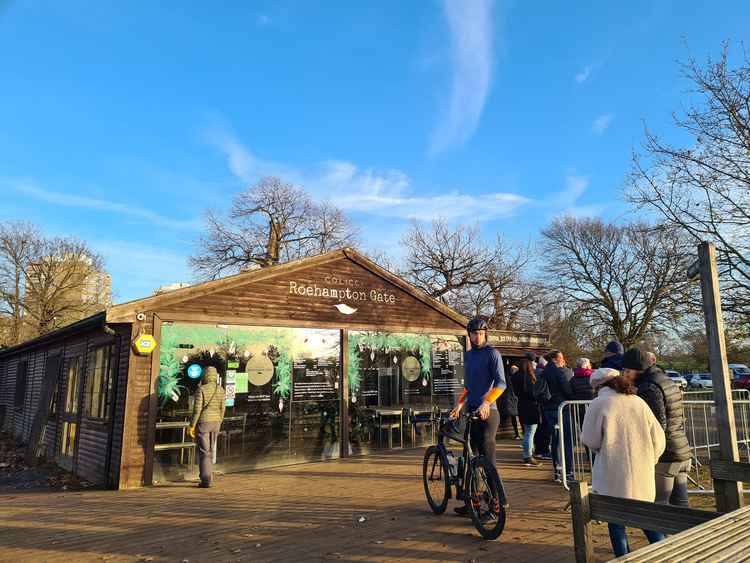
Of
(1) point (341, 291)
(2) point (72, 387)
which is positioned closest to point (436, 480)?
(1) point (341, 291)

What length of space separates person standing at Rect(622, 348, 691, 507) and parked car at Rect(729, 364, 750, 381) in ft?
118

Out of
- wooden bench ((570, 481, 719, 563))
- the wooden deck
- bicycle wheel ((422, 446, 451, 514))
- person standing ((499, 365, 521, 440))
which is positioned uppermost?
person standing ((499, 365, 521, 440))

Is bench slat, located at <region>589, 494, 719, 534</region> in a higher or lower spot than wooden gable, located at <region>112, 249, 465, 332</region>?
lower

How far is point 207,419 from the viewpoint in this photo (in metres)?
8.02

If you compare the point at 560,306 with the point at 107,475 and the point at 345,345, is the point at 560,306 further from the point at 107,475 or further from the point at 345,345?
the point at 107,475

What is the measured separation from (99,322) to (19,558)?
4.64 metres

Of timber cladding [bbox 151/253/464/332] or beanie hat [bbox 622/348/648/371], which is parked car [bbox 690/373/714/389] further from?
beanie hat [bbox 622/348/648/371]

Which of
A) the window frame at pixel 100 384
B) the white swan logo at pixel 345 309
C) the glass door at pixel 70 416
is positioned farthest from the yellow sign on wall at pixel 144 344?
the white swan logo at pixel 345 309

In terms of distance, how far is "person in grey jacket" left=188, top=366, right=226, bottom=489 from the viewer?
26.0 feet

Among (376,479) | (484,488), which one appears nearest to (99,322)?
(376,479)

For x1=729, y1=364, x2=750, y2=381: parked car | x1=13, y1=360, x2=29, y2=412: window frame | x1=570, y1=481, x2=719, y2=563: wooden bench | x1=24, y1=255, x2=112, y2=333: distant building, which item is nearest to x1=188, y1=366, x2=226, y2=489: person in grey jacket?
x1=570, y1=481, x2=719, y2=563: wooden bench

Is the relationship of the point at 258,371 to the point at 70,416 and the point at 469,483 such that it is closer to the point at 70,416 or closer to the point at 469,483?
the point at 70,416

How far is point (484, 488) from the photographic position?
16.0 ft

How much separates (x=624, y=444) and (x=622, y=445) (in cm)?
2
